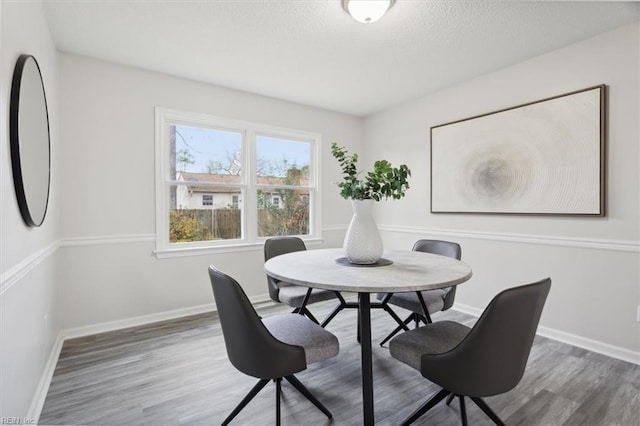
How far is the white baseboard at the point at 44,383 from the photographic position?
68.1 inches

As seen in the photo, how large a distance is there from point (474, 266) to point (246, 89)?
3.22 meters

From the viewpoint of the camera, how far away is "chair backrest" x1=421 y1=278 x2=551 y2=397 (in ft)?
4.10

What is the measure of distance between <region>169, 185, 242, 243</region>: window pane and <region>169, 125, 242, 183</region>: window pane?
15 centimetres

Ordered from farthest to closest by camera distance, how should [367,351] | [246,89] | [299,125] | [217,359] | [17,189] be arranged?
[299,125]
[246,89]
[217,359]
[367,351]
[17,189]

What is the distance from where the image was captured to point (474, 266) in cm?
341

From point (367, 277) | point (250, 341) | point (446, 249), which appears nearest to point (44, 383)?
point (250, 341)

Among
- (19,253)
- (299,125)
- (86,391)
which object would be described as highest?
(299,125)

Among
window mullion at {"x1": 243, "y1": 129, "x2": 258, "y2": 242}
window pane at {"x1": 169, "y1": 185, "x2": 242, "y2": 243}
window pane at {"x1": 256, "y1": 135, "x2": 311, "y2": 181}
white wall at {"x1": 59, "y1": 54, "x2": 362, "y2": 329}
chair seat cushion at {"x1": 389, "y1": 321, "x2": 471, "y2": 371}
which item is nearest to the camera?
chair seat cushion at {"x1": 389, "y1": 321, "x2": 471, "y2": 371}

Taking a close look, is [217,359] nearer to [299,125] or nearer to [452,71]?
[299,125]

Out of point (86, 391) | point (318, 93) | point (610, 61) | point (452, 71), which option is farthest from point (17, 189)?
point (610, 61)

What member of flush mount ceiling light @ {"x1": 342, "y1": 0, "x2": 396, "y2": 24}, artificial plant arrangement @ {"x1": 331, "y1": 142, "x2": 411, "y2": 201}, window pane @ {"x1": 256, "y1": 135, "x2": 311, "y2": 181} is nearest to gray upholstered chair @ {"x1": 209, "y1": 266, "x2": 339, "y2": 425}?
artificial plant arrangement @ {"x1": 331, "y1": 142, "x2": 411, "y2": 201}

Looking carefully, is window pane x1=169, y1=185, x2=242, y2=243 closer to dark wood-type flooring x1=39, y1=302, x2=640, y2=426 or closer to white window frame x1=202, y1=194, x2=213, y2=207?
white window frame x1=202, y1=194, x2=213, y2=207

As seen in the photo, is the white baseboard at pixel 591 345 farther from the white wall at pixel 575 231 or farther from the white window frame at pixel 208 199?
the white window frame at pixel 208 199

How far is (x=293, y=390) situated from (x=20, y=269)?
5.30 ft
